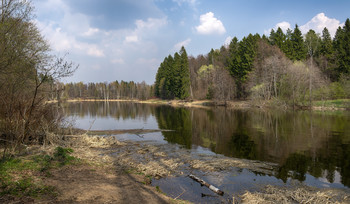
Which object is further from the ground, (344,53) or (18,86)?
(344,53)

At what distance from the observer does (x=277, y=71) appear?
46844 mm

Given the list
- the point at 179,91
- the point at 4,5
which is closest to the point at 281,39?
the point at 179,91

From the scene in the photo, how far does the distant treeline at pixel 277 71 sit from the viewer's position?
45.6 metres

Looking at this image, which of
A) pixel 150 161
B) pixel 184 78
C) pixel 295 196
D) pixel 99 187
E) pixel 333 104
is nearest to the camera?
pixel 99 187

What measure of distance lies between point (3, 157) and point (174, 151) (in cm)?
887

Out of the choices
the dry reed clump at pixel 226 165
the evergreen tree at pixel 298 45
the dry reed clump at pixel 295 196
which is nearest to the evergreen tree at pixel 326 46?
the evergreen tree at pixel 298 45

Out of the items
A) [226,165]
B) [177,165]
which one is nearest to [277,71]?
[226,165]

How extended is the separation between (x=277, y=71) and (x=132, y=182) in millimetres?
47321

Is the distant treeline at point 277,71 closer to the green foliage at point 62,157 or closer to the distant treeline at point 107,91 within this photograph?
the green foliage at point 62,157

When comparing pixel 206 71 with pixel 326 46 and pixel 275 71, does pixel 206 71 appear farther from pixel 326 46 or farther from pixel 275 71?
pixel 326 46

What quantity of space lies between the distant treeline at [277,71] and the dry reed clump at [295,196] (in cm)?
4238

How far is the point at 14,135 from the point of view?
945 centimetres

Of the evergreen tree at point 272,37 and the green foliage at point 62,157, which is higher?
the evergreen tree at point 272,37

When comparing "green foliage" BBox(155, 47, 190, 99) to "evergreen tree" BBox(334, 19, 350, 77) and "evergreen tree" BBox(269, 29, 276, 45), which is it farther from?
"evergreen tree" BBox(334, 19, 350, 77)
